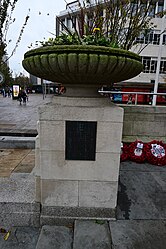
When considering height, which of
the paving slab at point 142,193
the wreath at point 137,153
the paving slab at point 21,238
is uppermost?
the wreath at point 137,153

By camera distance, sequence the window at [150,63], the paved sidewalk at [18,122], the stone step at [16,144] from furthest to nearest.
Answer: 1. the window at [150,63]
2. the paved sidewalk at [18,122]
3. the stone step at [16,144]

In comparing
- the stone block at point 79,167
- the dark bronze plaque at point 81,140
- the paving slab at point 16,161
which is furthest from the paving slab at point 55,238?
the paving slab at point 16,161

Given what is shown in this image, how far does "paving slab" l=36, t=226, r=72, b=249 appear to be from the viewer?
215cm

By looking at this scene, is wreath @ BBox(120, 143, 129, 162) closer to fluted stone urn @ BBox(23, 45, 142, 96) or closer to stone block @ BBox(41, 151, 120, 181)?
stone block @ BBox(41, 151, 120, 181)

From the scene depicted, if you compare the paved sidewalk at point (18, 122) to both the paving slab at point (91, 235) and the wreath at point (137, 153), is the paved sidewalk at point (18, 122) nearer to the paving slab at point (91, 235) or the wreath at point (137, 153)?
the wreath at point (137, 153)

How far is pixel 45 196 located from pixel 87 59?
6.27 ft

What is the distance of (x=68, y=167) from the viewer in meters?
2.46

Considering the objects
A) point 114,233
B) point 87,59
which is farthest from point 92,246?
point 87,59

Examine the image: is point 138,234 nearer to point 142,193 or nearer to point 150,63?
point 142,193

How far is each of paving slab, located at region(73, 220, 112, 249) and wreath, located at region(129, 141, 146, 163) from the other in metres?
2.51

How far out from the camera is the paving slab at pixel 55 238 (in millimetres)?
2154

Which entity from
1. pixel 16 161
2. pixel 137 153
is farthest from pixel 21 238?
pixel 137 153

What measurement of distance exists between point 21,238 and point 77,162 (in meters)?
1.22

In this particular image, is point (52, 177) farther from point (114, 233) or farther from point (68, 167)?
point (114, 233)
